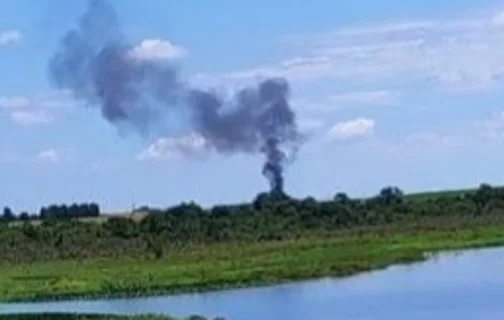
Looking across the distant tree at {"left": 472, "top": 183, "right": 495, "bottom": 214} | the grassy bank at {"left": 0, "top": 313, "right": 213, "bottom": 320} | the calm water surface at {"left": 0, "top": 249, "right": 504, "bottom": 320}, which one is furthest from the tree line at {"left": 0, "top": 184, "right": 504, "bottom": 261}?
the grassy bank at {"left": 0, "top": 313, "right": 213, "bottom": 320}

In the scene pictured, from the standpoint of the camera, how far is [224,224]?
10325cm

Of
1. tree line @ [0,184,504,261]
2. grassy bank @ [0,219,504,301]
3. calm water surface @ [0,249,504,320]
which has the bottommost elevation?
calm water surface @ [0,249,504,320]

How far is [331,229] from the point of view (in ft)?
344

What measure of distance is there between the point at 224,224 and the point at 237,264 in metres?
28.3

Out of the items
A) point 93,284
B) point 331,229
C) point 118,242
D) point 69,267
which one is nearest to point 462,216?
point 331,229

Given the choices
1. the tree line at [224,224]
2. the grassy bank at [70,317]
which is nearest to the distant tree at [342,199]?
the tree line at [224,224]

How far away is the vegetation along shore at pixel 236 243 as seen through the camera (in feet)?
230

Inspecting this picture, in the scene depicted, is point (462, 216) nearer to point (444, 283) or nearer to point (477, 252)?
point (477, 252)

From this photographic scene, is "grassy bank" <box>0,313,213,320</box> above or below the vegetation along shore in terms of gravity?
below

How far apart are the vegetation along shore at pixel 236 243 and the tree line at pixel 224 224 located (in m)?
0.09

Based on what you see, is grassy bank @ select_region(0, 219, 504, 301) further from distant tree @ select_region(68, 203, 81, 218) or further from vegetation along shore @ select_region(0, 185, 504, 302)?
distant tree @ select_region(68, 203, 81, 218)

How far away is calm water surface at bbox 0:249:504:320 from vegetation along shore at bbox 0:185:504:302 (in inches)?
139

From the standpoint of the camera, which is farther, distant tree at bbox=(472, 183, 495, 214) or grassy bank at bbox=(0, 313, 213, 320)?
distant tree at bbox=(472, 183, 495, 214)

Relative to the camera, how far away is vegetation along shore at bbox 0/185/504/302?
230 feet
